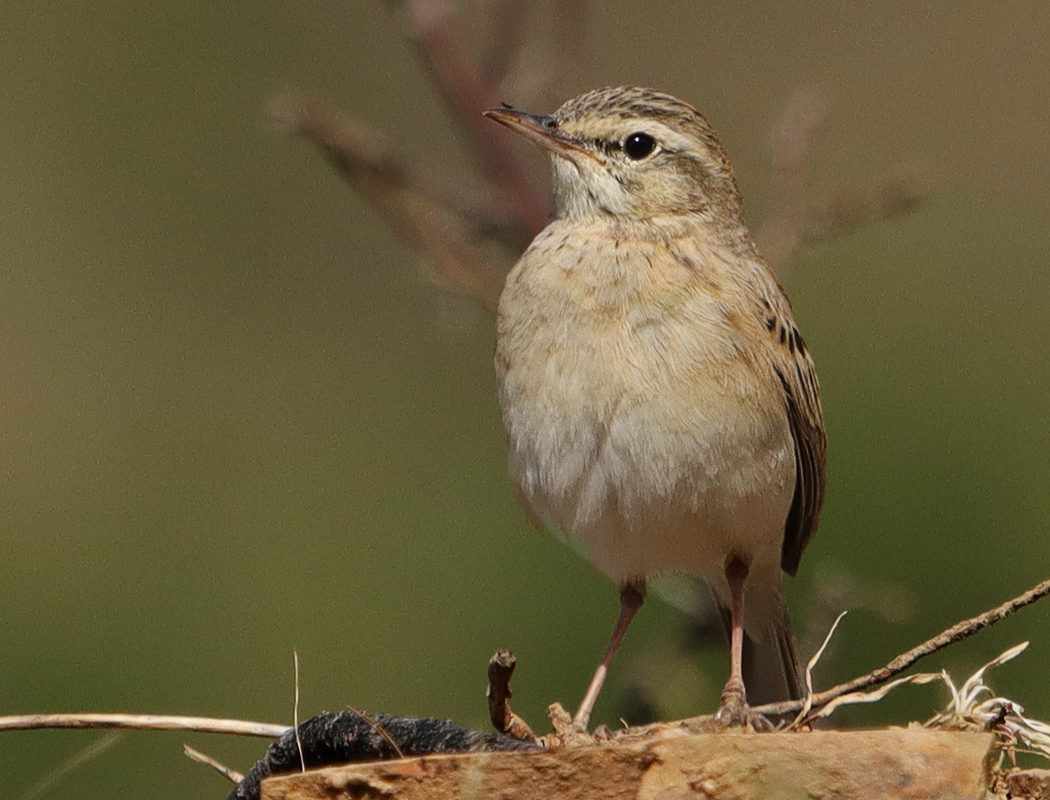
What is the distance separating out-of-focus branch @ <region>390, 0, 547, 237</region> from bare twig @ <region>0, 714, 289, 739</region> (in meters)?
2.27

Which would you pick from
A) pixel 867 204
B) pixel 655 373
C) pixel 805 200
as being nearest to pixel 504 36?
pixel 805 200

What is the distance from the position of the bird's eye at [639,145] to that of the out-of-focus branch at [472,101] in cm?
35

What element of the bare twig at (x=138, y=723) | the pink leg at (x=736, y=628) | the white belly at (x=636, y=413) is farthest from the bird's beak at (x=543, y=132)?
the bare twig at (x=138, y=723)

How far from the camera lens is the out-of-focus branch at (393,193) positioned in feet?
15.6

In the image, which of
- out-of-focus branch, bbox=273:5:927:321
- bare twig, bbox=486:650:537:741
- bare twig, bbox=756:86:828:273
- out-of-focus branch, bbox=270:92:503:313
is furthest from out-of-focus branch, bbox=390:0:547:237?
bare twig, bbox=486:650:537:741

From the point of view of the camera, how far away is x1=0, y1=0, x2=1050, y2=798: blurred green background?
6180mm

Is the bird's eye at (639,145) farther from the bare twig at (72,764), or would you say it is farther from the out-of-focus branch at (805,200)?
the bare twig at (72,764)

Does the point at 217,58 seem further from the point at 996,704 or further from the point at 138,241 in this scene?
the point at 996,704

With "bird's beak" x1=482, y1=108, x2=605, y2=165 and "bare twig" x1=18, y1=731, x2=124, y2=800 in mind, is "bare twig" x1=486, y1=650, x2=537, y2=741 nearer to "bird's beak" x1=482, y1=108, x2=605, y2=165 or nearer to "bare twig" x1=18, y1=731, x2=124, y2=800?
"bare twig" x1=18, y1=731, x2=124, y2=800

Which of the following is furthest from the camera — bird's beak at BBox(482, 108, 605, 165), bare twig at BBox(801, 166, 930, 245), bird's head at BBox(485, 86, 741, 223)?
bare twig at BBox(801, 166, 930, 245)

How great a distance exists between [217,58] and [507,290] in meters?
6.75

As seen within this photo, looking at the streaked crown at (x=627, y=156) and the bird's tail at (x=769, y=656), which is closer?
the streaked crown at (x=627, y=156)

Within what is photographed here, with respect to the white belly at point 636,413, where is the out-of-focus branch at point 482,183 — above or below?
above

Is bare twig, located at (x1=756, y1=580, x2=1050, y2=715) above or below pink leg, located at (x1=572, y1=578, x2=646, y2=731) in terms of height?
below
